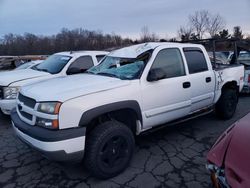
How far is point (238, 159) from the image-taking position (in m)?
1.79

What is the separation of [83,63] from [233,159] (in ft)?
18.1

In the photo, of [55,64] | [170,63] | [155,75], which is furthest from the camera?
[55,64]

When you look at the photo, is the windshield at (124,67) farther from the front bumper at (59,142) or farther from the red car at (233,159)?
the red car at (233,159)

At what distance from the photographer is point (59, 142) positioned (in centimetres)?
276

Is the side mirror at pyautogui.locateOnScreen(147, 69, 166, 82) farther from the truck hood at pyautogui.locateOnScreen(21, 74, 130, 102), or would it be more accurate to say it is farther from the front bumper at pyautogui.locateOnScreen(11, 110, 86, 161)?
the front bumper at pyautogui.locateOnScreen(11, 110, 86, 161)

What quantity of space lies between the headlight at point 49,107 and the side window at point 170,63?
1649mm

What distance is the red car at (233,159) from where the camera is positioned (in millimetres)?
1696

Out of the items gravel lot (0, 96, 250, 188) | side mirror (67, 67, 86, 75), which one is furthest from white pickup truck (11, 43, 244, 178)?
side mirror (67, 67, 86, 75)

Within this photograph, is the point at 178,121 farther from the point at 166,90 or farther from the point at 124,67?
the point at 124,67

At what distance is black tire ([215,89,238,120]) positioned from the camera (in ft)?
17.5

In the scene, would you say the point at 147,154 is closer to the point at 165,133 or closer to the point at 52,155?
the point at 165,133

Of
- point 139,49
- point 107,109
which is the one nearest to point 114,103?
point 107,109

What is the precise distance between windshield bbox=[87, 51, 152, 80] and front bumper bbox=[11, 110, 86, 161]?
3.89 feet

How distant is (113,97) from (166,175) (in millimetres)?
1328
